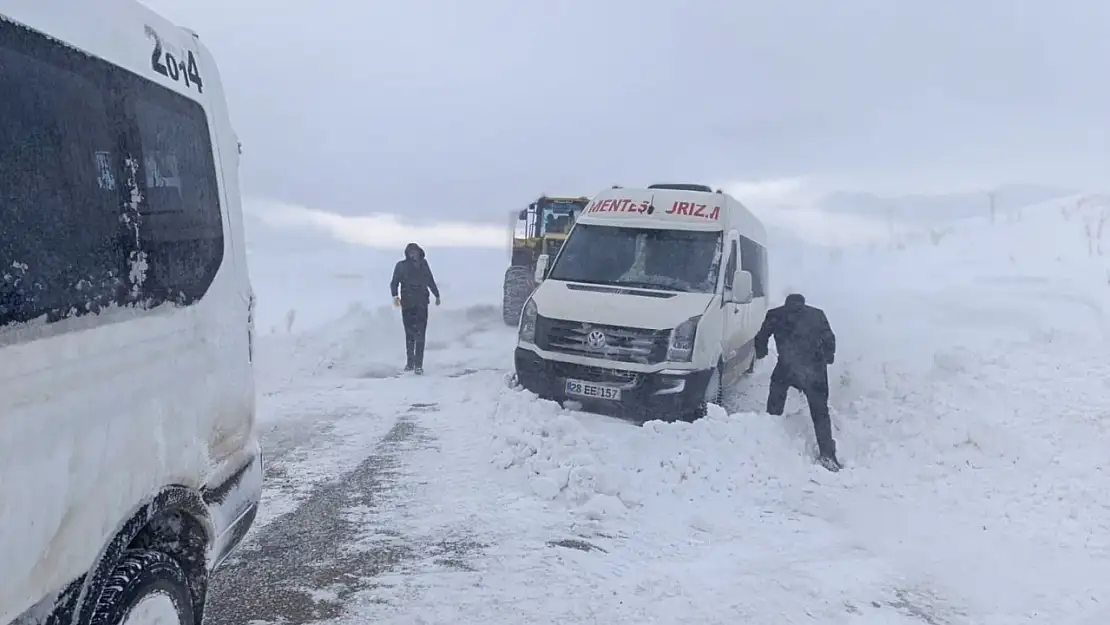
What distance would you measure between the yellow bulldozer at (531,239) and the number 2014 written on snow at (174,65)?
14.3 metres

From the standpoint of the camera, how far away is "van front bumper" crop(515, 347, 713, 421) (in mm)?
7504

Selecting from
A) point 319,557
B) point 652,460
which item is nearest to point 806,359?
point 652,460

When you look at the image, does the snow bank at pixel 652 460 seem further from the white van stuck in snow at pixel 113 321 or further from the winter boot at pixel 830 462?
the white van stuck in snow at pixel 113 321

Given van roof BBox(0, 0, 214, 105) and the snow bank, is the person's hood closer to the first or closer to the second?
the snow bank

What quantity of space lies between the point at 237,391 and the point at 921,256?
17106mm

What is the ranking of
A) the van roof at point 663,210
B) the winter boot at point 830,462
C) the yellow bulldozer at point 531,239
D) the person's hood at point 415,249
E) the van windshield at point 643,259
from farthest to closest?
1. the yellow bulldozer at point 531,239
2. the person's hood at point 415,249
3. the van roof at point 663,210
4. the van windshield at point 643,259
5. the winter boot at point 830,462

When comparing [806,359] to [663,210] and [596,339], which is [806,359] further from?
[663,210]

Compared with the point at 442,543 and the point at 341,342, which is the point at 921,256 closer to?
the point at 341,342

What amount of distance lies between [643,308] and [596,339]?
582 mm

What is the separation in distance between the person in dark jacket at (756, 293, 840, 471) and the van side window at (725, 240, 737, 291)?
0.98m

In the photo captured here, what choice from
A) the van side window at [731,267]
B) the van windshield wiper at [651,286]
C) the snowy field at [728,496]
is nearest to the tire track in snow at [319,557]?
the snowy field at [728,496]

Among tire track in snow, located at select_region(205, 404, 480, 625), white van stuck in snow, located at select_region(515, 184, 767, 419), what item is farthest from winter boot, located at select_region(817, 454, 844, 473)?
tire track in snow, located at select_region(205, 404, 480, 625)

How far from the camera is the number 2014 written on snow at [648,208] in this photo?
8.87 m

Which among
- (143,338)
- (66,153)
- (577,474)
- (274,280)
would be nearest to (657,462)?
(577,474)
